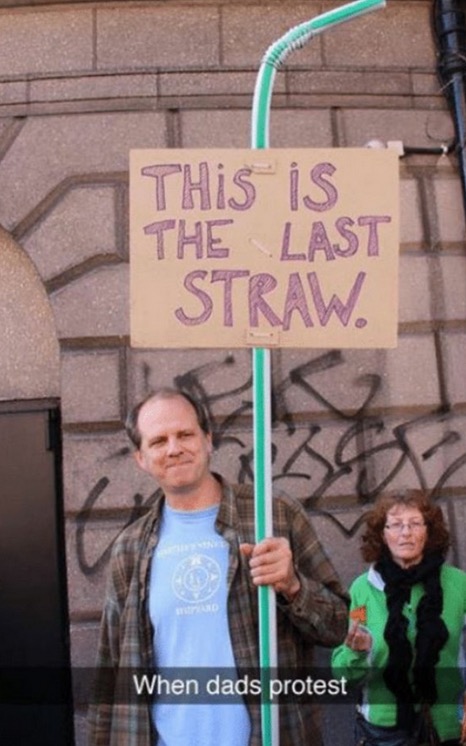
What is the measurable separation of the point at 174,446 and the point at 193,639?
49cm

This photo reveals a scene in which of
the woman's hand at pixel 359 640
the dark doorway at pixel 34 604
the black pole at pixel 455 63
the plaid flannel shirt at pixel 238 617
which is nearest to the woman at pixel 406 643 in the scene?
the woman's hand at pixel 359 640

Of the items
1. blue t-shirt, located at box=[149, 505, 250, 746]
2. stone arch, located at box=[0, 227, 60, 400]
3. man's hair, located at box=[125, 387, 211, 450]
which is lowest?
blue t-shirt, located at box=[149, 505, 250, 746]

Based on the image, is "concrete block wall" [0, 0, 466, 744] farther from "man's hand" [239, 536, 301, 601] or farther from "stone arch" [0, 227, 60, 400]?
"man's hand" [239, 536, 301, 601]

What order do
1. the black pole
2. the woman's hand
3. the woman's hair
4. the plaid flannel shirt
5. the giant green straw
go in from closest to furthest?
the giant green straw → the plaid flannel shirt → the woman's hand → the woman's hair → the black pole

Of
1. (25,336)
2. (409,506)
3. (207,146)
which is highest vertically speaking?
(207,146)

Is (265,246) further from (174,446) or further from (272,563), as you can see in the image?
(272,563)

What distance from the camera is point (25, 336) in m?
4.42

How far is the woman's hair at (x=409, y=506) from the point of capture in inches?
131

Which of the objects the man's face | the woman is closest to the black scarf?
the woman

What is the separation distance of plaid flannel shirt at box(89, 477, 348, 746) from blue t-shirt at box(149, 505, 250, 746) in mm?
24

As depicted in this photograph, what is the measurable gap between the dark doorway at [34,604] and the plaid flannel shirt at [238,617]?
1.78 metres

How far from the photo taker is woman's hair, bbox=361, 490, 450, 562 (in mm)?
3318

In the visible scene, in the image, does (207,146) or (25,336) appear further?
(25,336)

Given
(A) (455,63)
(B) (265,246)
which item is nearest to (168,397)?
(B) (265,246)
